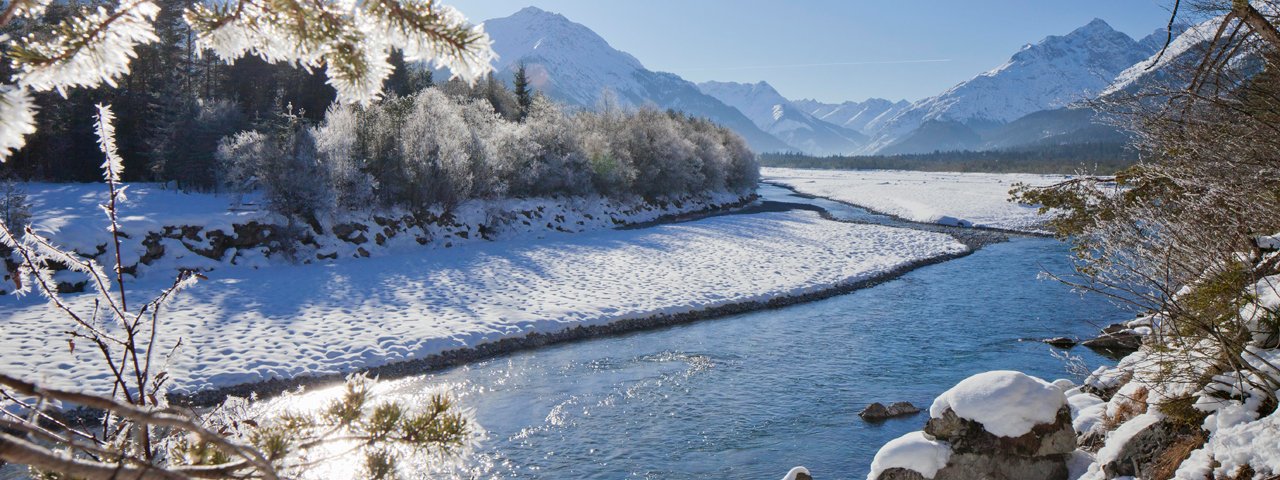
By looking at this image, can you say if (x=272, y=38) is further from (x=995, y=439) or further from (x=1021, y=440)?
(x=1021, y=440)

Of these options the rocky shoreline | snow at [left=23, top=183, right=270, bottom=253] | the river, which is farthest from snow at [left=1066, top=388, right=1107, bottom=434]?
snow at [left=23, top=183, right=270, bottom=253]

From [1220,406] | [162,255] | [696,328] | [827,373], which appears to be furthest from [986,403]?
[162,255]

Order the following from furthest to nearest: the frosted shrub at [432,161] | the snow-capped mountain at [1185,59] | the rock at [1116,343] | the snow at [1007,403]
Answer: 1. the frosted shrub at [432,161]
2. the rock at [1116,343]
3. the snow at [1007,403]
4. the snow-capped mountain at [1185,59]

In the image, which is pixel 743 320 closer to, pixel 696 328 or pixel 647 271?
pixel 696 328

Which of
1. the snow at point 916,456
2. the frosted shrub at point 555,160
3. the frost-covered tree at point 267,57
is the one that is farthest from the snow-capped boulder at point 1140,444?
the frosted shrub at point 555,160

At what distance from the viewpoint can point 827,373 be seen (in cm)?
1490

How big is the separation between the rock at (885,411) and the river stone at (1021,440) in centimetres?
340

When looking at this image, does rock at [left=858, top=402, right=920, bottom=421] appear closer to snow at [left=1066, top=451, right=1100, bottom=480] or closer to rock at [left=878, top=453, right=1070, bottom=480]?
rock at [left=878, top=453, right=1070, bottom=480]

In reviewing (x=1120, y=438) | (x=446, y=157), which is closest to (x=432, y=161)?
(x=446, y=157)

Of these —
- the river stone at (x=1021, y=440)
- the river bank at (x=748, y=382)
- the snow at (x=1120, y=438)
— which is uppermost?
the snow at (x=1120, y=438)

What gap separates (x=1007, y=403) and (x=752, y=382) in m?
6.55

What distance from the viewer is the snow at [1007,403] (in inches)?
328

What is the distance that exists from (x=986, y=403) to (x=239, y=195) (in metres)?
32.4

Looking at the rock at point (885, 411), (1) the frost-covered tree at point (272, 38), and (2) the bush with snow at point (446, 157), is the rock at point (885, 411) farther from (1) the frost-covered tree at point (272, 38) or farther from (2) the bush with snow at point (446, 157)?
(2) the bush with snow at point (446, 157)
